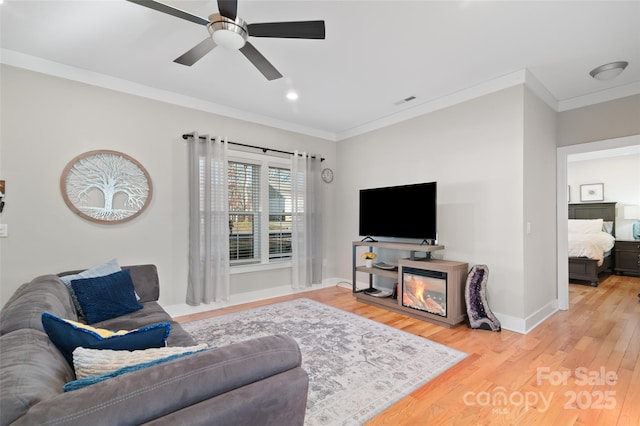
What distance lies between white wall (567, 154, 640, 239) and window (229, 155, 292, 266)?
694cm

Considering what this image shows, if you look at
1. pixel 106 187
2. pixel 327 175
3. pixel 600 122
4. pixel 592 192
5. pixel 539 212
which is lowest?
pixel 539 212

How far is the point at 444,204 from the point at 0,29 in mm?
4789

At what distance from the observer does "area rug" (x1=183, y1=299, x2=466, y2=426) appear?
200 centimetres

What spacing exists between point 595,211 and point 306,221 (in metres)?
6.84

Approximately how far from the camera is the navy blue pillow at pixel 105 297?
2.35 m

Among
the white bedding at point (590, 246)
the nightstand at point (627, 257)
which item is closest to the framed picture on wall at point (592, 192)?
the nightstand at point (627, 257)

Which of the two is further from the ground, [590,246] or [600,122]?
[600,122]

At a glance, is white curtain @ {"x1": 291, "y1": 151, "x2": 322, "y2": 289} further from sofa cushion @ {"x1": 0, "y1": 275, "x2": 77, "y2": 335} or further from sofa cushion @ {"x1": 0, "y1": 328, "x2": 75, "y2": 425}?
sofa cushion @ {"x1": 0, "y1": 328, "x2": 75, "y2": 425}

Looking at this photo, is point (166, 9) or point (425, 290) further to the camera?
point (425, 290)

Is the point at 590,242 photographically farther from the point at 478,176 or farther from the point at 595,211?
the point at 478,176

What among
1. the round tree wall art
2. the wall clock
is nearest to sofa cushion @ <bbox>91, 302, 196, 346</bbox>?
the round tree wall art

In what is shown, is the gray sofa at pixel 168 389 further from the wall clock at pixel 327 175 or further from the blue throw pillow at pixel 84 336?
the wall clock at pixel 327 175

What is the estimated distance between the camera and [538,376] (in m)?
2.31

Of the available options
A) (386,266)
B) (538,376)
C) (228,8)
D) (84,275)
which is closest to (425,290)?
(386,266)
